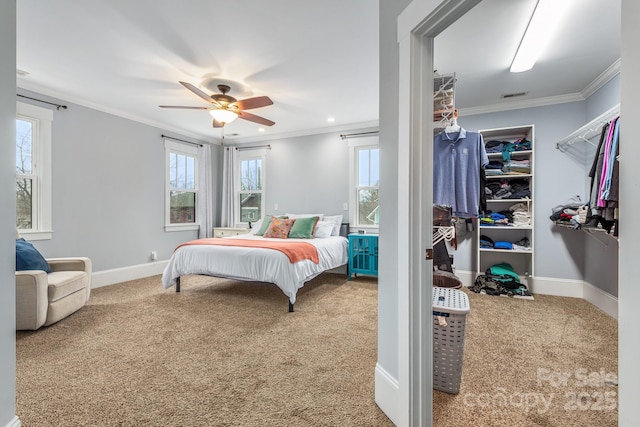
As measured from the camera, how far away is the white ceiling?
2.09m

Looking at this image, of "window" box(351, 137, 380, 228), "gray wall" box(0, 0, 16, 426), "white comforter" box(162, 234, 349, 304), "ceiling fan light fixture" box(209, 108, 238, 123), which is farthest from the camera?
"window" box(351, 137, 380, 228)

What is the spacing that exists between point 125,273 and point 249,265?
2395mm

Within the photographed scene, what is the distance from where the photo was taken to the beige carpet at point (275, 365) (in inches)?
61.7

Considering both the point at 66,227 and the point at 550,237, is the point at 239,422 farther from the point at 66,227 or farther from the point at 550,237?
the point at 550,237

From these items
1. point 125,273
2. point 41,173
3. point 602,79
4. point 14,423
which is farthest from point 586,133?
point 41,173

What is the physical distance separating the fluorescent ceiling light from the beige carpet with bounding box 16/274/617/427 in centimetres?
245

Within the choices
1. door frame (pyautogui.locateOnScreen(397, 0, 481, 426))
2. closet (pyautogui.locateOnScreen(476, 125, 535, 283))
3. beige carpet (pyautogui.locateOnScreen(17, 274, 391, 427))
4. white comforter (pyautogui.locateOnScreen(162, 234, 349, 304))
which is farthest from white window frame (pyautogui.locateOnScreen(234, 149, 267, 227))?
door frame (pyautogui.locateOnScreen(397, 0, 481, 426))

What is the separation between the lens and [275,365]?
2.03m

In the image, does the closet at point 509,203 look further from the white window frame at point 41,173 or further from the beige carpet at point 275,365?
the white window frame at point 41,173

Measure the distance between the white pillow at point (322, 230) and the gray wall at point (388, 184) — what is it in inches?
111

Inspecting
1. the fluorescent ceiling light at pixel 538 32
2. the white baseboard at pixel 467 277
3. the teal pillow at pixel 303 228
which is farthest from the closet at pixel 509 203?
the teal pillow at pixel 303 228

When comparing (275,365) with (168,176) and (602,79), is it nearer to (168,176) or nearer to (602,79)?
(168,176)

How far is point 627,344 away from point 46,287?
366cm

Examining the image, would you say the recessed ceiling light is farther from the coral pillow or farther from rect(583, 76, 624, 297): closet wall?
the coral pillow
